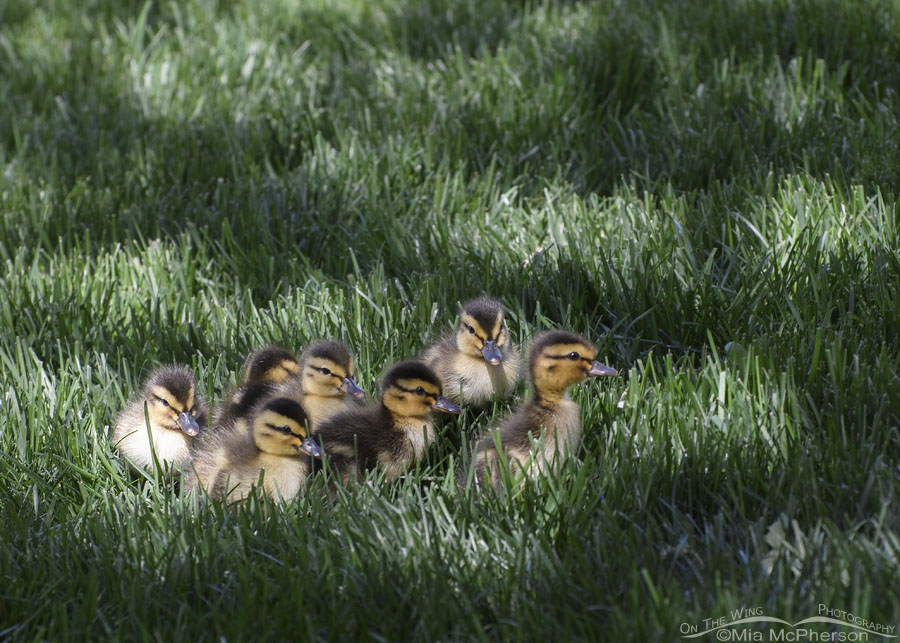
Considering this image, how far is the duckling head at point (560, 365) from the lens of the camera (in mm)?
3277

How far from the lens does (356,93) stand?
6141mm

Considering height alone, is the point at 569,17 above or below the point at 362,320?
above

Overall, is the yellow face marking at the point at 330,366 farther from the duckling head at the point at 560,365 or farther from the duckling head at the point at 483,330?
the duckling head at the point at 560,365

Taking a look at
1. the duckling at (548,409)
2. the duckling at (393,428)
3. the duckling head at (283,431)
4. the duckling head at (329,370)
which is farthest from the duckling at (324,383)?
the duckling at (548,409)

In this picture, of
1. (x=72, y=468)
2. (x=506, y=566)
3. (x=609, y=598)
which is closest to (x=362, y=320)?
(x=72, y=468)

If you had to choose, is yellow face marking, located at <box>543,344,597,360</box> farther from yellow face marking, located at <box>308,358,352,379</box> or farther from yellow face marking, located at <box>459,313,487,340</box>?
Result: yellow face marking, located at <box>308,358,352,379</box>

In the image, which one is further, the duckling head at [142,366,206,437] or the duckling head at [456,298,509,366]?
the duckling head at [456,298,509,366]

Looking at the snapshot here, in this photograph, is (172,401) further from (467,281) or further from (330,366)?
(467,281)

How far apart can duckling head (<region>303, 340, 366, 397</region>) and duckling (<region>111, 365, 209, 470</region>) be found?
1.35ft

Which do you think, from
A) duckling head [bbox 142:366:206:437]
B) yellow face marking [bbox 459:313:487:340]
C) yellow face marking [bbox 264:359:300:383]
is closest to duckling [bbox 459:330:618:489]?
yellow face marking [bbox 459:313:487:340]

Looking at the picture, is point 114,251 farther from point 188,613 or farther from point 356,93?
point 188,613

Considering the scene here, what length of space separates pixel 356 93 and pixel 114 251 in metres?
1.92

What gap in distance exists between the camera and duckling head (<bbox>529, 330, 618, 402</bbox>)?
328cm

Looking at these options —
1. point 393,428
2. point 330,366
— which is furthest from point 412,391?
point 330,366
